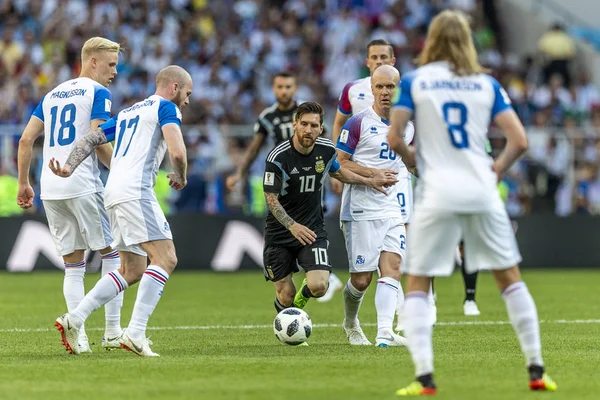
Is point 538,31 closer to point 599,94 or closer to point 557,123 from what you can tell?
point 599,94

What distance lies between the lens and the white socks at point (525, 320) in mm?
7383

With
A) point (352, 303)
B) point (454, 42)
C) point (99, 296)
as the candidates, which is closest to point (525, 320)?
point (454, 42)

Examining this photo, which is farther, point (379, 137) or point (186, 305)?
point (186, 305)

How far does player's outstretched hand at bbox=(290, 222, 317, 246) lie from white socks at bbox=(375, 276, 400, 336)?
717 millimetres

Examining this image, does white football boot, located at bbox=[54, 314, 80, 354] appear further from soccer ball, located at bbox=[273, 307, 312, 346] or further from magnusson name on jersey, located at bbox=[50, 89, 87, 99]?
magnusson name on jersey, located at bbox=[50, 89, 87, 99]

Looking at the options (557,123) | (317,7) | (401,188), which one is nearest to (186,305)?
(401,188)

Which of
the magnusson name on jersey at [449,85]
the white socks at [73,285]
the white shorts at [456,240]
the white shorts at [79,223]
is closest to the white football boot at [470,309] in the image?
the white shorts at [79,223]

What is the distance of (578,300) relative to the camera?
15789mm

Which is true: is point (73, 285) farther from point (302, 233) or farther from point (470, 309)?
point (470, 309)

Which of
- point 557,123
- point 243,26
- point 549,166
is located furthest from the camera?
point 243,26

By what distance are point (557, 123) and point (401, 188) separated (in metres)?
14.7

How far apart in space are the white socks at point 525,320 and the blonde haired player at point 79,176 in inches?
161

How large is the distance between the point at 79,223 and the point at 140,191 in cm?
103

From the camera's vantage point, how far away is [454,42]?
7.33 m
